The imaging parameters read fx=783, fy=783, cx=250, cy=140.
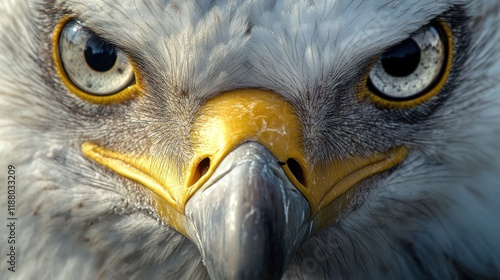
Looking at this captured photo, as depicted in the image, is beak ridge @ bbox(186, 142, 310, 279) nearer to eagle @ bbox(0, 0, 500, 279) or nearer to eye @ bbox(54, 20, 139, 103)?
eagle @ bbox(0, 0, 500, 279)

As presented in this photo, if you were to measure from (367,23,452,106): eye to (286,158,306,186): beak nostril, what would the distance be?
1.51 feet

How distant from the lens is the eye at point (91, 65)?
265cm

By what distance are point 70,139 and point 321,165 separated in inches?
36.4

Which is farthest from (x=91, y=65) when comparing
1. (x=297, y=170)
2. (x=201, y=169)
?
(x=297, y=170)

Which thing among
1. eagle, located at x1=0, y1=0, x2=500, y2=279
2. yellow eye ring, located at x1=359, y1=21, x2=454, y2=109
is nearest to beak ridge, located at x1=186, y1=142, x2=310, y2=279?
eagle, located at x1=0, y1=0, x2=500, y2=279

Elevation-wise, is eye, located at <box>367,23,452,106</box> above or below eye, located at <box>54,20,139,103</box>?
below

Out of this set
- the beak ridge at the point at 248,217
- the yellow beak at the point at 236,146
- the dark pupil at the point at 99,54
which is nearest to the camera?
the beak ridge at the point at 248,217

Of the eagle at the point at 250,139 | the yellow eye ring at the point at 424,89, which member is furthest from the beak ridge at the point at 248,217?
the yellow eye ring at the point at 424,89

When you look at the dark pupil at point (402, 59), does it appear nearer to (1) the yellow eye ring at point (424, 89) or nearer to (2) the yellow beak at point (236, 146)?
(1) the yellow eye ring at point (424, 89)

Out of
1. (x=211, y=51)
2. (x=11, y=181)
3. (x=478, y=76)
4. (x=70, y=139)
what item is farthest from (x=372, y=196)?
(x=11, y=181)

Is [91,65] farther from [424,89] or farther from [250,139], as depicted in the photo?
[424,89]

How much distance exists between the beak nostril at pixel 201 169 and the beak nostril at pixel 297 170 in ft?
0.83

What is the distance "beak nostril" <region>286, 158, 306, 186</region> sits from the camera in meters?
2.40

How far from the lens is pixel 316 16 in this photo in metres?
2.45
